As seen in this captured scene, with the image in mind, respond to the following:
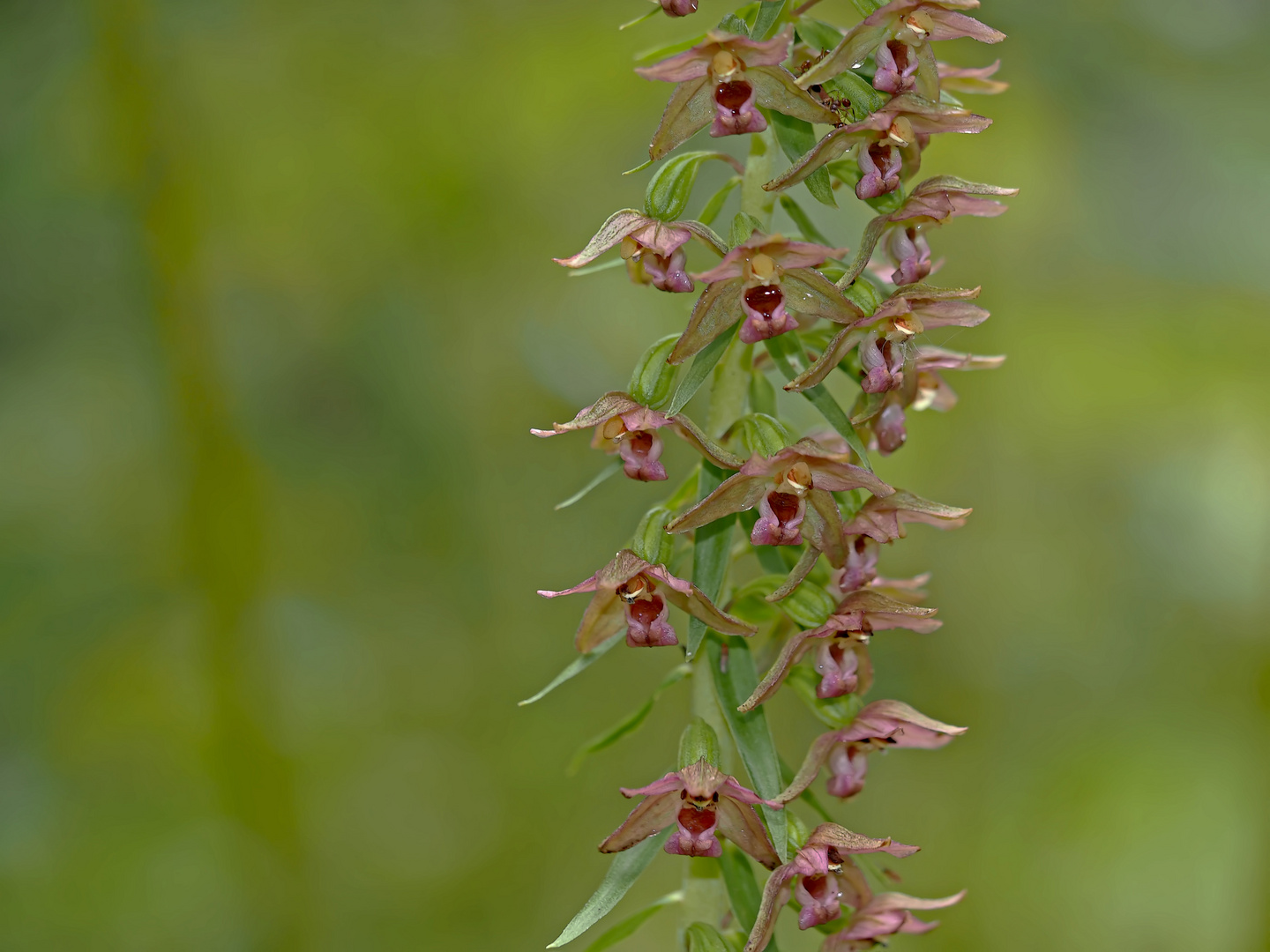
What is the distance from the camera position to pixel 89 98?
3.46 meters

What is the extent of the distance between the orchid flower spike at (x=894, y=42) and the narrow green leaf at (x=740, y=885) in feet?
3.73

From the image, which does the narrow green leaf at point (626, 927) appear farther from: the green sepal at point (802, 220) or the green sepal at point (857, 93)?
the green sepal at point (857, 93)

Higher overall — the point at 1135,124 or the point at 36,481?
the point at 1135,124

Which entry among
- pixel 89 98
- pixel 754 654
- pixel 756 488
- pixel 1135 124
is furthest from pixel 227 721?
pixel 1135 124

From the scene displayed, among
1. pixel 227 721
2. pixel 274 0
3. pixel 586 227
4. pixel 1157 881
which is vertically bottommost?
pixel 1157 881

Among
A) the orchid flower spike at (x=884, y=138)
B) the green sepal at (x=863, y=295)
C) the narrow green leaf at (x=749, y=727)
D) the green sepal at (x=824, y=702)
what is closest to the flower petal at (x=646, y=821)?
the narrow green leaf at (x=749, y=727)

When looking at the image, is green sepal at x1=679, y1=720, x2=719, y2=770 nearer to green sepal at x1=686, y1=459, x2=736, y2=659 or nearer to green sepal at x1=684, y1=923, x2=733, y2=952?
green sepal at x1=686, y1=459, x2=736, y2=659

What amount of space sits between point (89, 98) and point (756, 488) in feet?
10.0

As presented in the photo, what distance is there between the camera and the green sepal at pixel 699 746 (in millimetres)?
1492

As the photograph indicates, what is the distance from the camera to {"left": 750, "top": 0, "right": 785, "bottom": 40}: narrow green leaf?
5.07 feet

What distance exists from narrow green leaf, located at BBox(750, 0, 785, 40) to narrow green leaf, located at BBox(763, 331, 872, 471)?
0.44 meters

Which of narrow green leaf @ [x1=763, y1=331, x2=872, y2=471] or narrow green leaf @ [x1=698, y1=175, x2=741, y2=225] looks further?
narrow green leaf @ [x1=698, y1=175, x2=741, y2=225]

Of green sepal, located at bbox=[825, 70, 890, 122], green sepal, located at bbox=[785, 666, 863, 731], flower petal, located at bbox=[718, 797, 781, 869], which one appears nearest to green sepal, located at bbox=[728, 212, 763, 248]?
green sepal, located at bbox=[825, 70, 890, 122]

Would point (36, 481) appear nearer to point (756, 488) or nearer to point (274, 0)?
A: point (274, 0)
